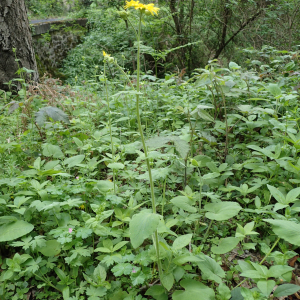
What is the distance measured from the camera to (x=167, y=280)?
3.48 ft

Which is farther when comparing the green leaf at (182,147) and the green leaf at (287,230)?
the green leaf at (182,147)

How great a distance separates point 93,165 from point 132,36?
6.24 meters

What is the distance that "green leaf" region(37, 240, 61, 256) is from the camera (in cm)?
125

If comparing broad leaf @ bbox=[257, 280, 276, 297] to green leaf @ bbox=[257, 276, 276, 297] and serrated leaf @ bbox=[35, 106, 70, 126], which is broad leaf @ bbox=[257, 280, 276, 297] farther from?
serrated leaf @ bbox=[35, 106, 70, 126]

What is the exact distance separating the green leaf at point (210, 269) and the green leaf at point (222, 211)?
201mm

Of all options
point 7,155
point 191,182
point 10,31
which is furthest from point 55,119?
point 10,31

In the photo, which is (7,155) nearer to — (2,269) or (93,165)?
(93,165)

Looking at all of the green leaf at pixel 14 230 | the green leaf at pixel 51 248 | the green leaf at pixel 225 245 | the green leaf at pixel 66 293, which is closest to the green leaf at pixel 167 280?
the green leaf at pixel 225 245

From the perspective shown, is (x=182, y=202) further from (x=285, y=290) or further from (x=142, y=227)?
(x=285, y=290)

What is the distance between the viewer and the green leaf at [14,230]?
125 centimetres

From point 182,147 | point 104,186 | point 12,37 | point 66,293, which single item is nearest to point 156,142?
point 182,147

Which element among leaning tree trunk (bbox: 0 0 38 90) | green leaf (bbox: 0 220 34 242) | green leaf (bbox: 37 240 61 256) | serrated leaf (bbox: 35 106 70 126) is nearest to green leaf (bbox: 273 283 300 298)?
green leaf (bbox: 37 240 61 256)

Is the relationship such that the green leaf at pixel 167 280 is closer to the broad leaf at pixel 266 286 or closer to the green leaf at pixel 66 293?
the broad leaf at pixel 266 286

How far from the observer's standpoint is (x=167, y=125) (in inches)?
101
